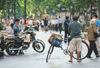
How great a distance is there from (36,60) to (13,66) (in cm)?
184

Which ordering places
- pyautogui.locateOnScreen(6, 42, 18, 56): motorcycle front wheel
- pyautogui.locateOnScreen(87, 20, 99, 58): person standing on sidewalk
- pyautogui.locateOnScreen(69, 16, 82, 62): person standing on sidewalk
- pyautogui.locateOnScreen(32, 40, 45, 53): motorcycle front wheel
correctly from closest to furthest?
pyautogui.locateOnScreen(69, 16, 82, 62): person standing on sidewalk < pyautogui.locateOnScreen(87, 20, 99, 58): person standing on sidewalk < pyautogui.locateOnScreen(6, 42, 18, 56): motorcycle front wheel < pyautogui.locateOnScreen(32, 40, 45, 53): motorcycle front wheel

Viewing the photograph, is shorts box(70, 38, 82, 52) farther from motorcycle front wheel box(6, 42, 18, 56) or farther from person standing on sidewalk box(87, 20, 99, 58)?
motorcycle front wheel box(6, 42, 18, 56)

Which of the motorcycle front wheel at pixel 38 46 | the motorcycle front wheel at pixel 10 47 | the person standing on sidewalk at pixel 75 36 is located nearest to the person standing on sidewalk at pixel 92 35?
the person standing on sidewalk at pixel 75 36

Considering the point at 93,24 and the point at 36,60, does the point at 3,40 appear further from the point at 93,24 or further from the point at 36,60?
the point at 93,24

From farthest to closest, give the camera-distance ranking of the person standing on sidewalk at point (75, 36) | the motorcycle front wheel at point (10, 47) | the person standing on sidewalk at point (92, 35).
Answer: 1. the motorcycle front wheel at point (10, 47)
2. the person standing on sidewalk at point (92, 35)
3. the person standing on sidewalk at point (75, 36)

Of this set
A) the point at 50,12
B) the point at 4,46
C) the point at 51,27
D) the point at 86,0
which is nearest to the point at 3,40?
the point at 4,46

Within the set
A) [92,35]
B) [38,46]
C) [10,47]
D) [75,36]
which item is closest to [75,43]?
[75,36]

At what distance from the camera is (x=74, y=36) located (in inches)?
506

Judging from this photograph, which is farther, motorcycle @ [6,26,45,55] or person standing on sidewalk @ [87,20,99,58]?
motorcycle @ [6,26,45,55]

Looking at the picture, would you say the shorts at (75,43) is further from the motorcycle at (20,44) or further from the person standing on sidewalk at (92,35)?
the motorcycle at (20,44)

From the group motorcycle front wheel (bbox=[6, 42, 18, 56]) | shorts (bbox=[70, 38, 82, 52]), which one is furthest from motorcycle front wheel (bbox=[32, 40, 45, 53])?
shorts (bbox=[70, 38, 82, 52])

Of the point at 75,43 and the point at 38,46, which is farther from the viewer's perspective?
the point at 38,46

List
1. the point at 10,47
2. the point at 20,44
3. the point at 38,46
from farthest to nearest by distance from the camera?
1. the point at 38,46
2. the point at 20,44
3. the point at 10,47

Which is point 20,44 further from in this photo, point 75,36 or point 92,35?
point 75,36
